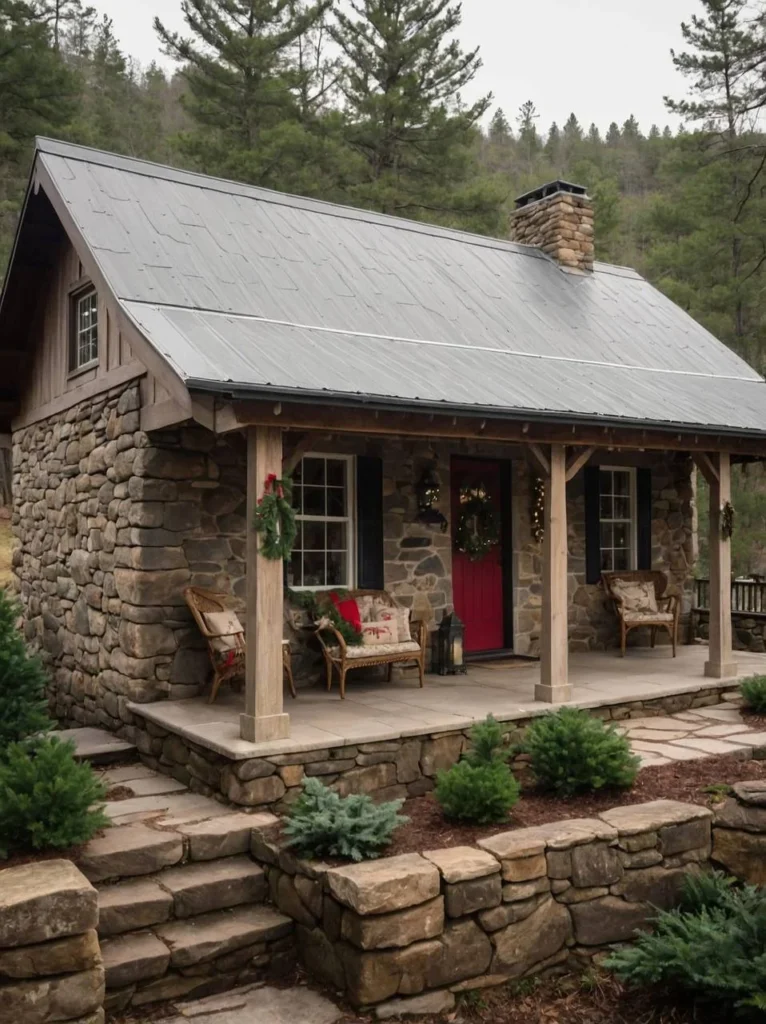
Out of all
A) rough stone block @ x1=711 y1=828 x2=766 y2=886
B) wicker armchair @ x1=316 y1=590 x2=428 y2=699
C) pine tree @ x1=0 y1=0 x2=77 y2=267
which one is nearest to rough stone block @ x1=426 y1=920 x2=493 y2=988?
rough stone block @ x1=711 y1=828 x2=766 y2=886

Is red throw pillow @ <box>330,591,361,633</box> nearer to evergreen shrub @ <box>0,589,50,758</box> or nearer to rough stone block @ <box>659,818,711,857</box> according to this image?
evergreen shrub @ <box>0,589,50,758</box>

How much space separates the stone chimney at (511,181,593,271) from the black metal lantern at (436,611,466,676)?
533 cm

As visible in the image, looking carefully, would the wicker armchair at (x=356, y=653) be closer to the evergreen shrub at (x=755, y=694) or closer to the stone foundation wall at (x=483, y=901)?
the stone foundation wall at (x=483, y=901)

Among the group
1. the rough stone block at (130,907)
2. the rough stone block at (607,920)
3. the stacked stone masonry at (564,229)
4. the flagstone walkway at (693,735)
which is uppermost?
the stacked stone masonry at (564,229)

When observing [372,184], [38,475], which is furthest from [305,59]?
[38,475]

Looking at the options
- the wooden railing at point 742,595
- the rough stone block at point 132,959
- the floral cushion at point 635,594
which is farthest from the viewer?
the wooden railing at point 742,595

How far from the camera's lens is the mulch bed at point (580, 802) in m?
4.98

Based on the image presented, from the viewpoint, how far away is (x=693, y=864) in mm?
5141

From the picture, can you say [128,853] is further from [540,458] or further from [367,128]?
[367,128]

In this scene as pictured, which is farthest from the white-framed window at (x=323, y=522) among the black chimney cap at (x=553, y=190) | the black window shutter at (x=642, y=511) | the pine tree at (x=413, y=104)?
the pine tree at (x=413, y=104)

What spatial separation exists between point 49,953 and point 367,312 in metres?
5.90

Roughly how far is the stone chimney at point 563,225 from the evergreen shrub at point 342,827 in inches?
336

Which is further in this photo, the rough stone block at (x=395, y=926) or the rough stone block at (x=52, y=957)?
the rough stone block at (x=395, y=926)

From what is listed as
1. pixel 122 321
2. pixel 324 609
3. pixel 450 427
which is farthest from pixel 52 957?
pixel 122 321
